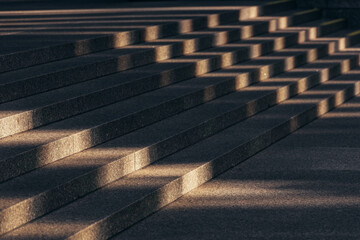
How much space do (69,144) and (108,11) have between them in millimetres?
5398

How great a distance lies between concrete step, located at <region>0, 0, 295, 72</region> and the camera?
661cm

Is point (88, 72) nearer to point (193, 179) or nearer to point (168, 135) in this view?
point (168, 135)

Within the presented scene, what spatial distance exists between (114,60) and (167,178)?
199cm

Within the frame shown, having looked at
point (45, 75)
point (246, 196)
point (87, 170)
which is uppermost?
point (45, 75)

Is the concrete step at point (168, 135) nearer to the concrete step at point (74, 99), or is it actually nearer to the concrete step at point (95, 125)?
the concrete step at point (95, 125)

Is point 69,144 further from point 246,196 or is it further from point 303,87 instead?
point 303,87

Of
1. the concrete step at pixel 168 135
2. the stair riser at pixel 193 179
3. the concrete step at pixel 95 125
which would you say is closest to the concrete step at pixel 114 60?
the concrete step at pixel 95 125

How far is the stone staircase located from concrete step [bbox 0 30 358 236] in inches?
0.4

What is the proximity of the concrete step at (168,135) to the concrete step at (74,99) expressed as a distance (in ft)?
0.60

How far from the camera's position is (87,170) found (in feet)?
16.3

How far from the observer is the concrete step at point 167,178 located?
14.3 ft

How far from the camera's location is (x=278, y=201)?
5309mm

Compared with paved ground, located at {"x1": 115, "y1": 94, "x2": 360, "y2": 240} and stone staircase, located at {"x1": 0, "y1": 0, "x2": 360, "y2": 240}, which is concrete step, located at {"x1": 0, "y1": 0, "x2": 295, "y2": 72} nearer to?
stone staircase, located at {"x1": 0, "y1": 0, "x2": 360, "y2": 240}

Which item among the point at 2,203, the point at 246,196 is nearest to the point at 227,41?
the point at 246,196
